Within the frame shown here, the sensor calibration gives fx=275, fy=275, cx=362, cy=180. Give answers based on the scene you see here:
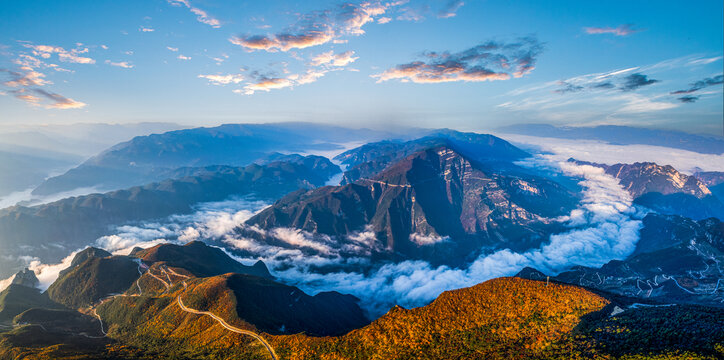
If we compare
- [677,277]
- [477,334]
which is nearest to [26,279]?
[477,334]

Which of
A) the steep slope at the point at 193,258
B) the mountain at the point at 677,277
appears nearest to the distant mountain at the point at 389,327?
the steep slope at the point at 193,258

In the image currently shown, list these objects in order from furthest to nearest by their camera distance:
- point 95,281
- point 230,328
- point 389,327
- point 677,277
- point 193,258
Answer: point 677,277 → point 193,258 → point 95,281 → point 230,328 → point 389,327

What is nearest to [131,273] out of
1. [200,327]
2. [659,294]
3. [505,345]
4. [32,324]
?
[32,324]

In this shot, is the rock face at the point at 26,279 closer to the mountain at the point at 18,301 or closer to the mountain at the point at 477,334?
the mountain at the point at 18,301

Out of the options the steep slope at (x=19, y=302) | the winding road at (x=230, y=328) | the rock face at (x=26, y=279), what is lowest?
the rock face at (x=26, y=279)

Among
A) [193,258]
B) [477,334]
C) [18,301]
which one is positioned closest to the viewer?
[477,334]

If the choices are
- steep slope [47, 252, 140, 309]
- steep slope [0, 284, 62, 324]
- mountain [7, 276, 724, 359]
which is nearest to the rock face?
steep slope [0, 284, 62, 324]

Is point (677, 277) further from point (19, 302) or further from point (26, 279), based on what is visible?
point (26, 279)

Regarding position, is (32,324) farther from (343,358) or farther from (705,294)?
(705,294)

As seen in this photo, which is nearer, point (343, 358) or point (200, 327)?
point (343, 358)
